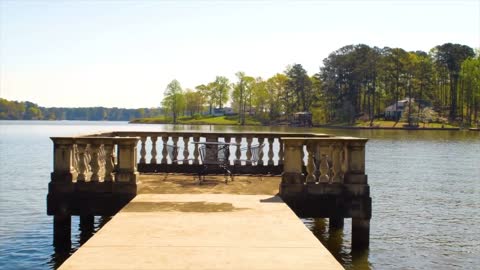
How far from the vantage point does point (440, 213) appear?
19969 mm

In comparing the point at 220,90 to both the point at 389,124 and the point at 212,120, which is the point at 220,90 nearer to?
the point at 212,120

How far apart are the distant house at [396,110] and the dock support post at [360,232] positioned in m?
114

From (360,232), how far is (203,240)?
5.05m

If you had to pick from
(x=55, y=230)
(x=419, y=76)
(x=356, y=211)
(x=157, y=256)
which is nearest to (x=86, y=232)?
(x=55, y=230)

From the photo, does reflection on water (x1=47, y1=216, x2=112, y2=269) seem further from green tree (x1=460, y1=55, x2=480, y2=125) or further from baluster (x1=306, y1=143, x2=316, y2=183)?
green tree (x1=460, y1=55, x2=480, y2=125)

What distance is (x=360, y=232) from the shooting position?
11.7m

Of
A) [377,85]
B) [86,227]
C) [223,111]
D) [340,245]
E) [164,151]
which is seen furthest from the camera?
[223,111]

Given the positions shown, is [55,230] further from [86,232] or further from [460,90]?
[460,90]

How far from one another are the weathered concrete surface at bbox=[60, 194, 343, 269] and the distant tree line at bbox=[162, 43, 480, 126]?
109 m

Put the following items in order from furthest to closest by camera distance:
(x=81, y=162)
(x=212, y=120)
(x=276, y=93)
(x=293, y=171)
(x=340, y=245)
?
(x=212, y=120) → (x=276, y=93) → (x=340, y=245) → (x=81, y=162) → (x=293, y=171)

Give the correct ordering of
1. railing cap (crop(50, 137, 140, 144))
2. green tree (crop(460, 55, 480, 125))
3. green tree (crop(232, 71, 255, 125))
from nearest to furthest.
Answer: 1. railing cap (crop(50, 137, 140, 144))
2. green tree (crop(460, 55, 480, 125))
3. green tree (crop(232, 71, 255, 125))

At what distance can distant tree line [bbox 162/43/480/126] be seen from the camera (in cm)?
11769

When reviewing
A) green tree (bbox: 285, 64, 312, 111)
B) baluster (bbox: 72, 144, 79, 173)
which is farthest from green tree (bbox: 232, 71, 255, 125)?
baluster (bbox: 72, 144, 79, 173)

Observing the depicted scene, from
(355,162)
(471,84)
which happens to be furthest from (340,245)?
(471,84)
